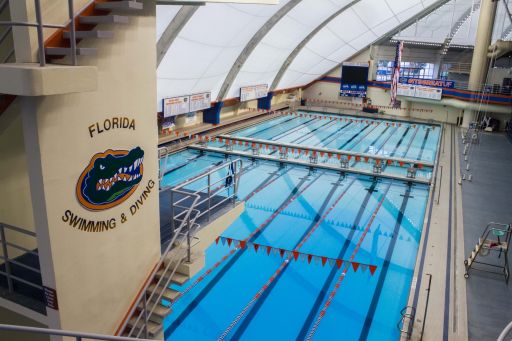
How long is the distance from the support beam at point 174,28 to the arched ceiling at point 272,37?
0.02m

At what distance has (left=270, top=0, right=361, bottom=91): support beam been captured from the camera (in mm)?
16586

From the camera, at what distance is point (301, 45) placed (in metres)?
18.5

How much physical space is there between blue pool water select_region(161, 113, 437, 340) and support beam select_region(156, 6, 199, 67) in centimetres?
341

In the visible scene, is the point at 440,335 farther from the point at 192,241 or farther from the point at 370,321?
the point at 192,241

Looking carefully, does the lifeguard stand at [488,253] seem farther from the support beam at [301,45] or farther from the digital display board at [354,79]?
the digital display board at [354,79]

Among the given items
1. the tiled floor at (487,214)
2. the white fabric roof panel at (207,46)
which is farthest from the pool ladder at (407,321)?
the white fabric roof panel at (207,46)

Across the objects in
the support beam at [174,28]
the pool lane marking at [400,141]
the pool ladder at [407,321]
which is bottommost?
the pool ladder at [407,321]

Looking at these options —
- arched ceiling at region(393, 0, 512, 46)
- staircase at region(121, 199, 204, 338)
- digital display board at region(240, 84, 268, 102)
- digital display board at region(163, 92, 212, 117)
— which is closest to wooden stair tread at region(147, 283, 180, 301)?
staircase at region(121, 199, 204, 338)

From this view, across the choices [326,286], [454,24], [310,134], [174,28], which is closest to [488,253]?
[326,286]

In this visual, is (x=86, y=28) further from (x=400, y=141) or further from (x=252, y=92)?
(x=400, y=141)

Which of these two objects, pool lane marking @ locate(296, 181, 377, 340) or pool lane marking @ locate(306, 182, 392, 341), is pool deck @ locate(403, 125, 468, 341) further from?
pool lane marking @ locate(296, 181, 377, 340)

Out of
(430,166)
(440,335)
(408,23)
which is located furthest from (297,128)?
(440,335)

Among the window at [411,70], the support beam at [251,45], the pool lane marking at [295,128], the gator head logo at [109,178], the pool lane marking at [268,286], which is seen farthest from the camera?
the window at [411,70]

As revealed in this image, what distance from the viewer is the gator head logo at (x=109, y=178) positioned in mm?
2945
